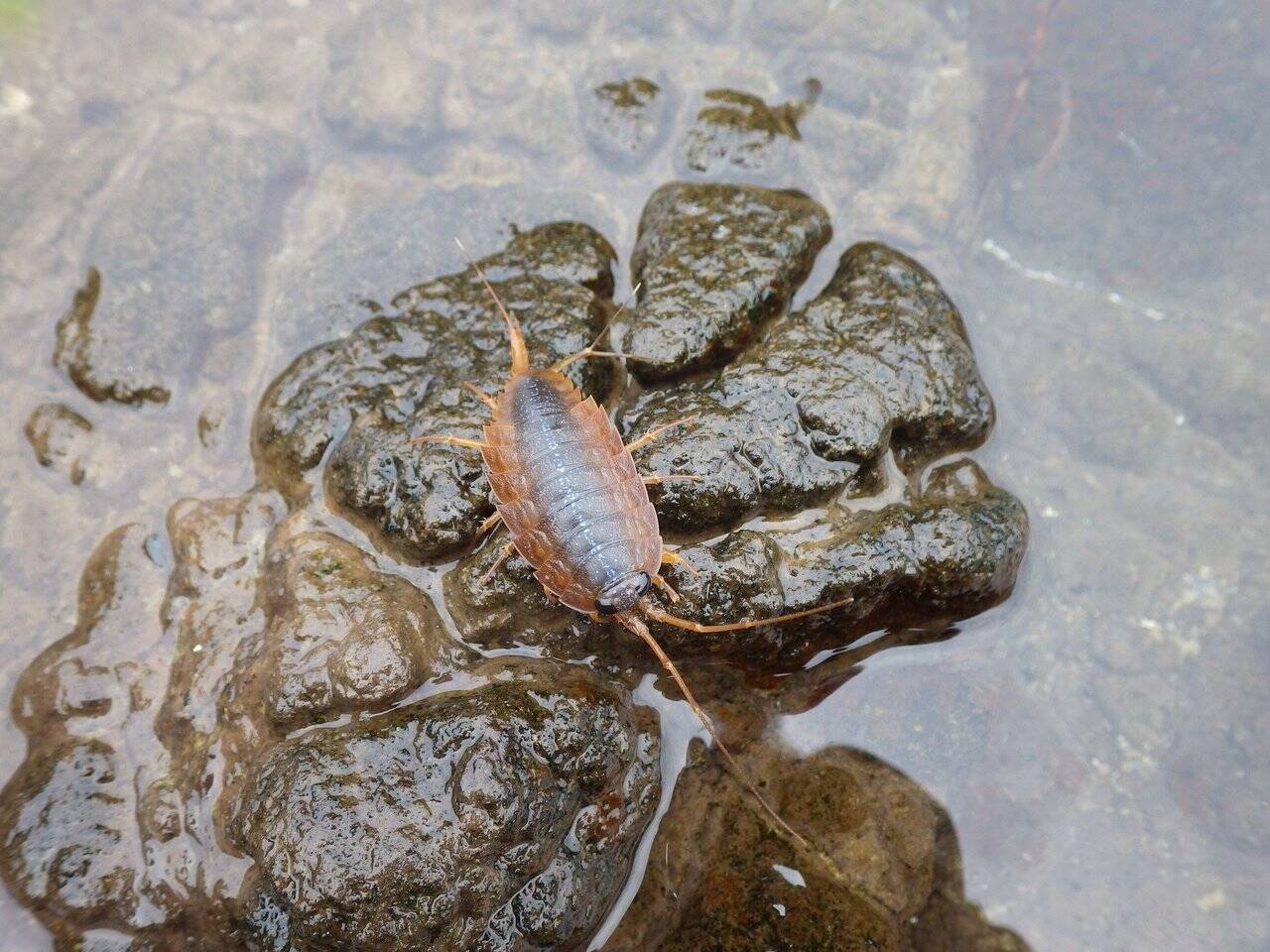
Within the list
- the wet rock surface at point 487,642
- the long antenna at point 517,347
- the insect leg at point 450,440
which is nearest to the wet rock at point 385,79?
the wet rock surface at point 487,642

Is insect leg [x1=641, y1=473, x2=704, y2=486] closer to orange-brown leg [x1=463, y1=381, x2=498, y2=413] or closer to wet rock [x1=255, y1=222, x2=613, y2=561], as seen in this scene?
wet rock [x1=255, y1=222, x2=613, y2=561]

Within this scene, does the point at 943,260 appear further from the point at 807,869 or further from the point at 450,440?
the point at 807,869

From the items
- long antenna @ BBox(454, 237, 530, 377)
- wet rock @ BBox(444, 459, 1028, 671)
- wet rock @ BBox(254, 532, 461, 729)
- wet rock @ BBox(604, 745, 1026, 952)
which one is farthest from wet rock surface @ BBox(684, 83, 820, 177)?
wet rock @ BBox(604, 745, 1026, 952)

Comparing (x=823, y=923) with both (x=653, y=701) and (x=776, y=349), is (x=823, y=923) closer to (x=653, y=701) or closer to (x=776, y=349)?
(x=653, y=701)

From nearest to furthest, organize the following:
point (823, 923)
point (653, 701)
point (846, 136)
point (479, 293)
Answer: point (823, 923)
point (653, 701)
point (479, 293)
point (846, 136)

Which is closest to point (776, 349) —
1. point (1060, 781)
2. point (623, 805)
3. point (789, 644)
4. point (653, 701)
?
point (789, 644)

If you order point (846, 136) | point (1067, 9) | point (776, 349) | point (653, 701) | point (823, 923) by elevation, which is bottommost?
point (823, 923)
